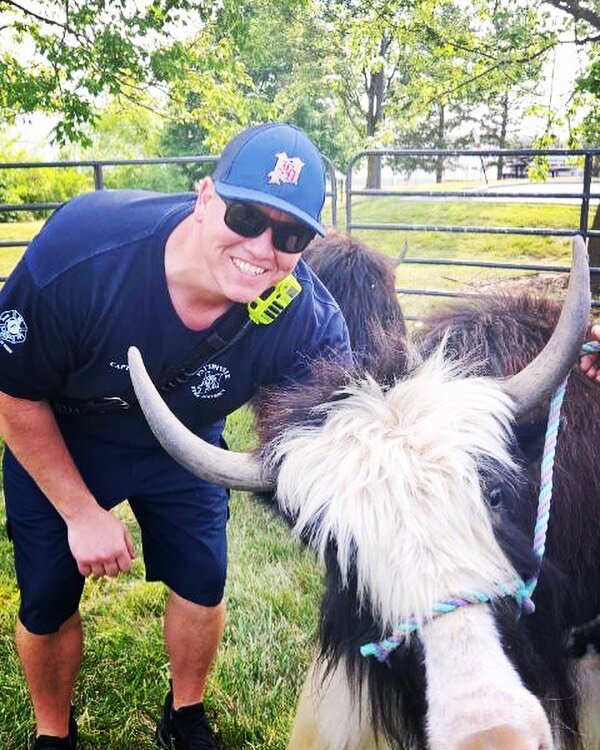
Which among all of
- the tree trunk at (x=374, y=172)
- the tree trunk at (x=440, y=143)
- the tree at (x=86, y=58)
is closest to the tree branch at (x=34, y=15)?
the tree at (x=86, y=58)

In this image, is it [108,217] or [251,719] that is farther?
[251,719]

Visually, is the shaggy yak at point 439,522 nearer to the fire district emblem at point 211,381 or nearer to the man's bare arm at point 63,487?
the fire district emblem at point 211,381

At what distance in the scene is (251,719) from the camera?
330 centimetres

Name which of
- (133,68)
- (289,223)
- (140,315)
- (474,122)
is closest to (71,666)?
(140,315)

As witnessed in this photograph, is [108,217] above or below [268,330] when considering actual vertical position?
above

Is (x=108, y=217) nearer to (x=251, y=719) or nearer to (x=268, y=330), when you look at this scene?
(x=268, y=330)

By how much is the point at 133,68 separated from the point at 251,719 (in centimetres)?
768

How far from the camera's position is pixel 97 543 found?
8.55ft

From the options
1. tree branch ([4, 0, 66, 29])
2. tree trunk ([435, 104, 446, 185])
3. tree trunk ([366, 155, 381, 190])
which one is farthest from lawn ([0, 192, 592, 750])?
tree trunk ([435, 104, 446, 185])

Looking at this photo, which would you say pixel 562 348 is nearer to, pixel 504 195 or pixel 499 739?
pixel 499 739

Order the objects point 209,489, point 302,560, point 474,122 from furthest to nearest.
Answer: point 474,122 < point 302,560 < point 209,489

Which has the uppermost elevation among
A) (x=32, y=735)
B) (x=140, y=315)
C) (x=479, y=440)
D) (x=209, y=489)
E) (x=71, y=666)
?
(x=140, y=315)

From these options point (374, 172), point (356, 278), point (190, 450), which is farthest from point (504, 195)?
point (374, 172)

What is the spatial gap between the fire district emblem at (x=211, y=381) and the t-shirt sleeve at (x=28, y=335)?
0.44m
